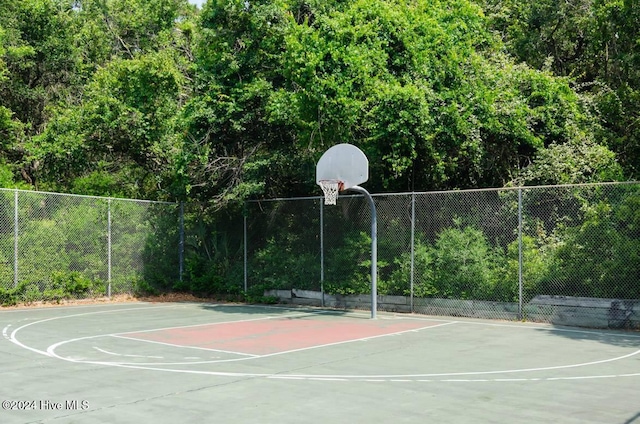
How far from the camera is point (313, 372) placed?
9.62 m

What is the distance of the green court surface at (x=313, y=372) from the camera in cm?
736

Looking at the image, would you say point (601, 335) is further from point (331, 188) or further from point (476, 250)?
point (331, 188)

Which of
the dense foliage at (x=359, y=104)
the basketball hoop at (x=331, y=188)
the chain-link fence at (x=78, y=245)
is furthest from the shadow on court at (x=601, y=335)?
the chain-link fence at (x=78, y=245)

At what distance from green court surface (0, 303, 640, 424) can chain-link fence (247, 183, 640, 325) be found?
1.06m

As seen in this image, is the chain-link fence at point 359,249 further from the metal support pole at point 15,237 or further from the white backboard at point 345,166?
the white backboard at point 345,166

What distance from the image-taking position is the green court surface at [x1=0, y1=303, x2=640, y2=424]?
7.36m

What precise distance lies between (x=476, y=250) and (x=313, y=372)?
7.88 metres

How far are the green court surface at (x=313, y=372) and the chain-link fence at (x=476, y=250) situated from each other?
3.47 ft

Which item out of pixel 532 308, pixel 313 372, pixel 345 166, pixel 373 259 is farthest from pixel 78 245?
pixel 313 372

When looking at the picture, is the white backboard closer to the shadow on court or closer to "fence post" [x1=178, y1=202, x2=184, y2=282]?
the shadow on court

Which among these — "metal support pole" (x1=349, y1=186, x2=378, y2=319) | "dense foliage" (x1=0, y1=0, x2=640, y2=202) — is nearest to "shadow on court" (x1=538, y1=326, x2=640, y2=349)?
"metal support pole" (x1=349, y1=186, x2=378, y2=319)

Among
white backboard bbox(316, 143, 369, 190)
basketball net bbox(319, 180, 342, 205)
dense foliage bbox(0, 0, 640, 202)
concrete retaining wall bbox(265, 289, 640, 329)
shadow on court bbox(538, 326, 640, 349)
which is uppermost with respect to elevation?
dense foliage bbox(0, 0, 640, 202)

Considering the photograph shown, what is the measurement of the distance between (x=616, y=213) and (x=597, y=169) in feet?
12.5

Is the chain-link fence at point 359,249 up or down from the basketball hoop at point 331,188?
down
